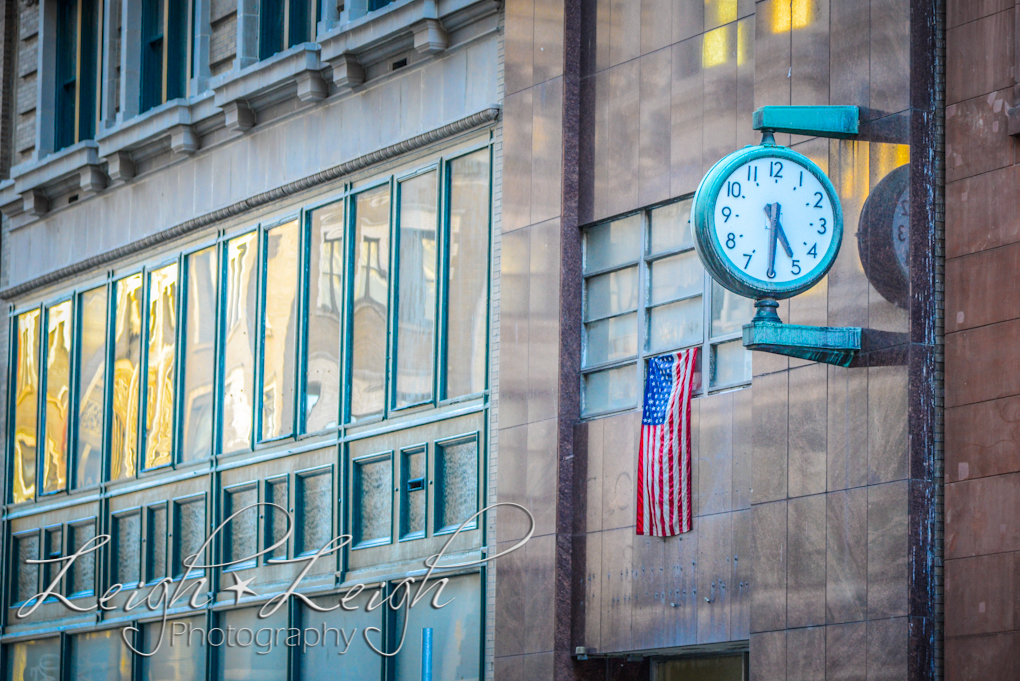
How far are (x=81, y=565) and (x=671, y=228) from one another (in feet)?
39.2

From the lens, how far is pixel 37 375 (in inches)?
1125

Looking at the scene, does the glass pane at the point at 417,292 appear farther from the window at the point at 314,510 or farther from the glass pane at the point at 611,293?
the glass pane at the point at 611,293

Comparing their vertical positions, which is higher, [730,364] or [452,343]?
[452,343]

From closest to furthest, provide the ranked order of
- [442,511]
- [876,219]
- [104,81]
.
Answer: [876,219]
[442,511]
[104,81]

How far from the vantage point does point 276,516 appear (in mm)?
23359

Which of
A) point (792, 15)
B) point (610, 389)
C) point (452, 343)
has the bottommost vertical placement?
point (610, 389)

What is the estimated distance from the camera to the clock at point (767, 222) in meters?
14.3

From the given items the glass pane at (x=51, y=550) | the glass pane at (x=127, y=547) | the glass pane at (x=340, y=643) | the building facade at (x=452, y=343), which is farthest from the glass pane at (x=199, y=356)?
the glass pane at (x=51, y=550)

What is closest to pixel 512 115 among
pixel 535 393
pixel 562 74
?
pixel 562 74

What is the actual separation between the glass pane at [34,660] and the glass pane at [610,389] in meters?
11.2

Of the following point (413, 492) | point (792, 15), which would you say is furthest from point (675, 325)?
point (413, 492)

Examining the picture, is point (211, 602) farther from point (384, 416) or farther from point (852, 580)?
point (852, 580)

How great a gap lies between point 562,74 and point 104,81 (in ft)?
35.0

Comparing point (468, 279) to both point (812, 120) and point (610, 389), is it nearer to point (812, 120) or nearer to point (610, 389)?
point (610, 389)
